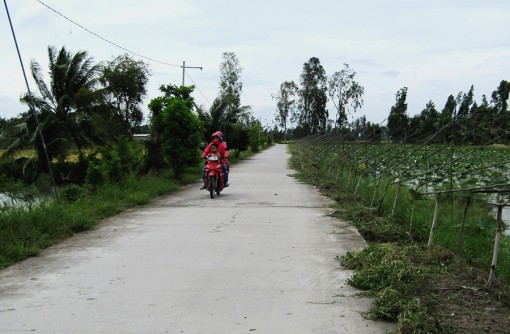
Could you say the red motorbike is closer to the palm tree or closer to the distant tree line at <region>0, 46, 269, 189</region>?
the distant tree line at <region>0, 46, 269, 189</region>

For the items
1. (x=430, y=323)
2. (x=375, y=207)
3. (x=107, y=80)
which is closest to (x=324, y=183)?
(x=375, y=207)

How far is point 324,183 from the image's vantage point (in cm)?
1423

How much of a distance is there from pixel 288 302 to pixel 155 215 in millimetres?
5207

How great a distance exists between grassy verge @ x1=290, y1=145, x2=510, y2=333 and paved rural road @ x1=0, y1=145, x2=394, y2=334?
0.67ft

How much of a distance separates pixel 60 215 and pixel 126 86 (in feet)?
74.1

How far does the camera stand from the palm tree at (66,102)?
24266 mm

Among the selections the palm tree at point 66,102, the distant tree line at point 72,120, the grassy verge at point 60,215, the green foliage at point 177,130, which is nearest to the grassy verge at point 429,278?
the grassy verge at point 60,215

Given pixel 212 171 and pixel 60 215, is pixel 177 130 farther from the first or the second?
pixel 60 215

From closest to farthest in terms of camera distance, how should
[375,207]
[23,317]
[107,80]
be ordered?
[23,317], [375,207], [107,80]

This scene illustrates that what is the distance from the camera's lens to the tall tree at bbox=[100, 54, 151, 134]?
28031 mm

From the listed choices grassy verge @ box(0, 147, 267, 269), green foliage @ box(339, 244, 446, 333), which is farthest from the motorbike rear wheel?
green foliage @ box(339, 244, 446, 333)

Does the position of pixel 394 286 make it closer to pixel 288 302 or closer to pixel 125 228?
pixel 288 302

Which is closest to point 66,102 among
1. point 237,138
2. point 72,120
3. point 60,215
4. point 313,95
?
point 72,120

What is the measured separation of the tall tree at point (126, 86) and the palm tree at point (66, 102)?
182cm
